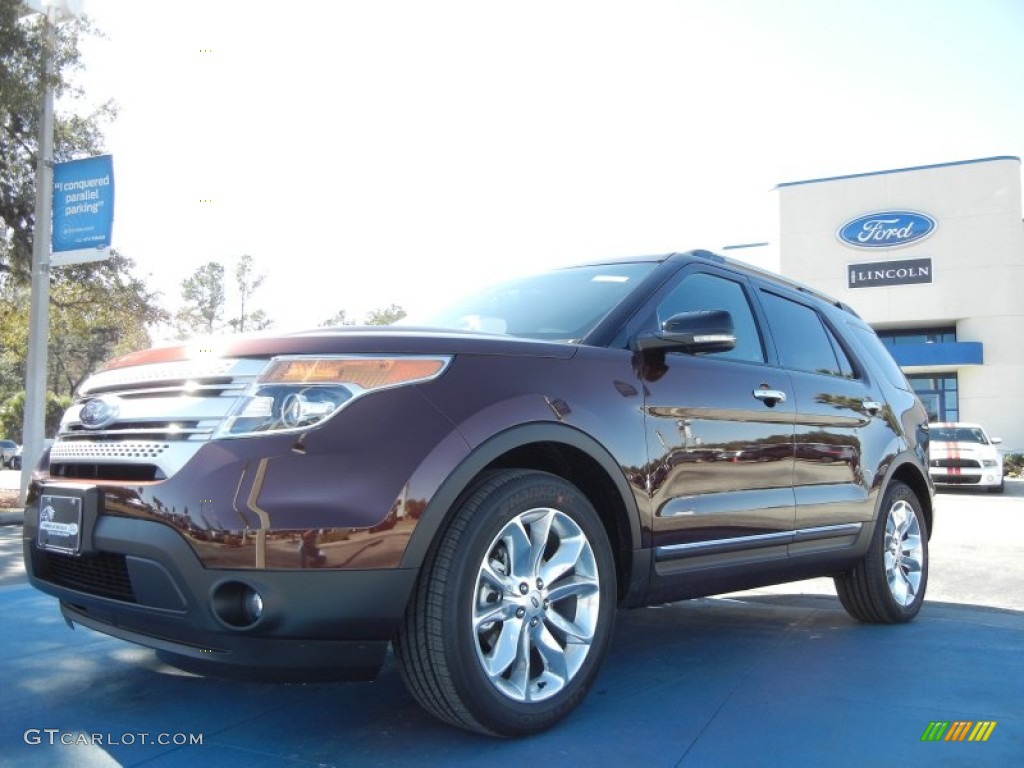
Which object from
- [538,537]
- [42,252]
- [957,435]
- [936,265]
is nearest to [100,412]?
[538,537]

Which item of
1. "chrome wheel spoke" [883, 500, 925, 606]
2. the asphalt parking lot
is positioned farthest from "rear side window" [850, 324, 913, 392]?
the asphalt parking lot

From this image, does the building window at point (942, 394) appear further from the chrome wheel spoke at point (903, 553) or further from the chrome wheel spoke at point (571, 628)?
the chrome wheel spoke at point (571, 628)

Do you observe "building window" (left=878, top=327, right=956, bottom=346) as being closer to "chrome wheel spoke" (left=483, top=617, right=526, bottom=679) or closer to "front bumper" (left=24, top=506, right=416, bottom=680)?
"chrome wheel spoke" (left=483, top=617, right=526, bottom=679)

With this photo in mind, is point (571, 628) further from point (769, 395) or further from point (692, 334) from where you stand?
point (769, 395)

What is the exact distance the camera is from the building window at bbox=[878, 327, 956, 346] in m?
34.2

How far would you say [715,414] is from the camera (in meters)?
3.62

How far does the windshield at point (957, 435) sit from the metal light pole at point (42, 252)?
16244 millimetres

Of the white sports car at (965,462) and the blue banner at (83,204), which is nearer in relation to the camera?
the blue banner at (83,204)

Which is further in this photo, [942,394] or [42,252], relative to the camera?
[942,394]

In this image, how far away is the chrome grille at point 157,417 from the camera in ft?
8.64

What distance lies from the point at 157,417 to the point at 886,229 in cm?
3476

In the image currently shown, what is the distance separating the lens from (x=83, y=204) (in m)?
12.3

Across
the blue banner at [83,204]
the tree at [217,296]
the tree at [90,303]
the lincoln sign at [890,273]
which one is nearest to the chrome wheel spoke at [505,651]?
the blue banner at [83,204]

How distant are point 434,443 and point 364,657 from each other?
0.62 m
